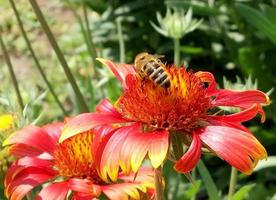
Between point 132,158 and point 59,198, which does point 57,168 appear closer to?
point 59,198

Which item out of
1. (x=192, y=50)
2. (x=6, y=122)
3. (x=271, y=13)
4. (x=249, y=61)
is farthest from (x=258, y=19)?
(x=6, y=122)

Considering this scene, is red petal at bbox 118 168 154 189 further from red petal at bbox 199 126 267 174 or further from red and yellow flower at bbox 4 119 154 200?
red petal at bbox 199 126 267 174

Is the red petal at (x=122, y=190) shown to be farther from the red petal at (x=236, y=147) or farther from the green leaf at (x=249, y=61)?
the green leaf at (x=249, y=61)

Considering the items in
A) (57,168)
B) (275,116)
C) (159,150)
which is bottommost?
(275,116)

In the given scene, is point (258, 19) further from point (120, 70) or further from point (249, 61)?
point (120, 70)

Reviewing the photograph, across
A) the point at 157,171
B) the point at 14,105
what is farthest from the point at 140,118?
the point at 14,105

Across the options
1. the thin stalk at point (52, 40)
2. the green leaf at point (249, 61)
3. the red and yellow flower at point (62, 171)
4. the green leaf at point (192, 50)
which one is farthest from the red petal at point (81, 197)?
the green leaf at point (192, 50)

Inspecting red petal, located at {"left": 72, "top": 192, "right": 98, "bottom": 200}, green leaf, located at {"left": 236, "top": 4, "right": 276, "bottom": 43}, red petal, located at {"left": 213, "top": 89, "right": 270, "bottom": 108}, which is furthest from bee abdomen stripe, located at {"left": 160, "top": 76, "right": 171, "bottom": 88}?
green leaf, located at {"left": 236, "top": 4, "right": 276, "bottom": 43}
